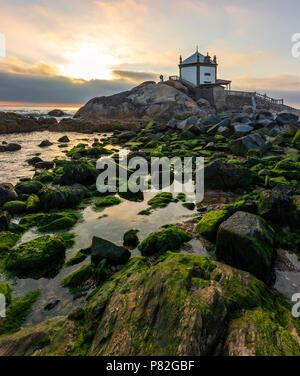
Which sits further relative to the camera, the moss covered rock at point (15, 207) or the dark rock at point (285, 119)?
the dark rock at point (285, 119)

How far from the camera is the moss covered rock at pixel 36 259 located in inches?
190

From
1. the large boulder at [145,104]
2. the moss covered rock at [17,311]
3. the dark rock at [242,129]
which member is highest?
the large boulder at [145,104]

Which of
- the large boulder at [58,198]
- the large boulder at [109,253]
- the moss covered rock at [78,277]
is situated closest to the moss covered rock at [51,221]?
the large boulder at [58,198]

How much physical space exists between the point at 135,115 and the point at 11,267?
43.6 metres

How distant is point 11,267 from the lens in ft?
16.1

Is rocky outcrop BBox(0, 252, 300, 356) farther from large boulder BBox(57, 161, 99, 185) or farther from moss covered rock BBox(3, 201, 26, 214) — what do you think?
large boulder BBox(57, 161, 99, 185)

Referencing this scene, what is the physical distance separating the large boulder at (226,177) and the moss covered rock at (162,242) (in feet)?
13.9

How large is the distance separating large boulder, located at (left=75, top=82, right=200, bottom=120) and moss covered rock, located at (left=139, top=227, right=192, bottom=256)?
35115mm

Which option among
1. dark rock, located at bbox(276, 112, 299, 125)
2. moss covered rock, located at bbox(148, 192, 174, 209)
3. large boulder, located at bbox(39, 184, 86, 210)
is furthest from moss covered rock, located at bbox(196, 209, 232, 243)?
dark rock, located at bbox(276, 112, 299, 125)

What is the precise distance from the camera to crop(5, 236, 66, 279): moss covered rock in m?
4.84

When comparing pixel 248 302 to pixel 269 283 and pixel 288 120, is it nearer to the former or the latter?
pixel 269 283

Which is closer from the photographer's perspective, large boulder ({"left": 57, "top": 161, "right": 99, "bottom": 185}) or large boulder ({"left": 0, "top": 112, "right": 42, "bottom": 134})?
large boulder ({"left": 57, "top": 161, "right": 99, "bottom": 185})

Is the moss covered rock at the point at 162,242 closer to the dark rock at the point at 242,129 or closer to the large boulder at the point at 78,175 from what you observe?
the large boulder at the point at 78,175
